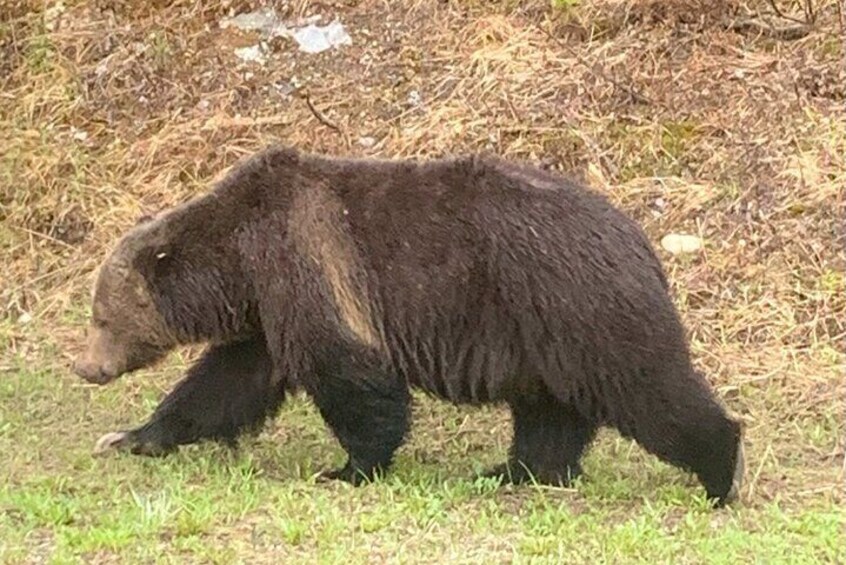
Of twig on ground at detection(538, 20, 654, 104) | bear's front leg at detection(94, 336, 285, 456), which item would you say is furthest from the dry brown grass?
bear's front leg at detection(94, 336, 285, 456)

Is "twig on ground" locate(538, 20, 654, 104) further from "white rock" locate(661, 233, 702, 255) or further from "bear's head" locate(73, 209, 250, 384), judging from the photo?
"bear's head" locate(73, 209, 250, 384)

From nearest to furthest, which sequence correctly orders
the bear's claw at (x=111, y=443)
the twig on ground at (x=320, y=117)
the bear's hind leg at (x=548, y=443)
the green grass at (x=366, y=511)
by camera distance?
the green grass at (x=366, y=511), the bear's hind leg at (x=548, y=443), the bear's claw at (x=111, y=443), the twig on ground at (x=320, y=117)

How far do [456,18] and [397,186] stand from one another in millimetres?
5001

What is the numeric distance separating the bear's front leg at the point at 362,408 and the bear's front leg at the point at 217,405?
0.53m

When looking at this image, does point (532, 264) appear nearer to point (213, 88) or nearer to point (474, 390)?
point (474, 390)

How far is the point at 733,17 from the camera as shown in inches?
423

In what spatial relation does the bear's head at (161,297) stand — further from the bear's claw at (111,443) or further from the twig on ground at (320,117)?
the twig on ground at (320,117)

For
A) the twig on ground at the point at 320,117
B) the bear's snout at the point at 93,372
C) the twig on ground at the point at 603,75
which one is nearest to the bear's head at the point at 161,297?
the bear's snout at the point at 93,372

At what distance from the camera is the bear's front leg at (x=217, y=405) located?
6.73 metres

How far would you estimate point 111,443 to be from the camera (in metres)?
6.82

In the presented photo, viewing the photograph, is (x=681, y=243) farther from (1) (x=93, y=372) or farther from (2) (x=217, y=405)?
(1) (x=93, y=372)

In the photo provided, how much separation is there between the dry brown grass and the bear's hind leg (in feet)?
4.85

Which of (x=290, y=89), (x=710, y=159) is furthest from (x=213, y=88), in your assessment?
(x=710, y=159)

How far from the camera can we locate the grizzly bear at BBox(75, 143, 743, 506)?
591 centimetres
